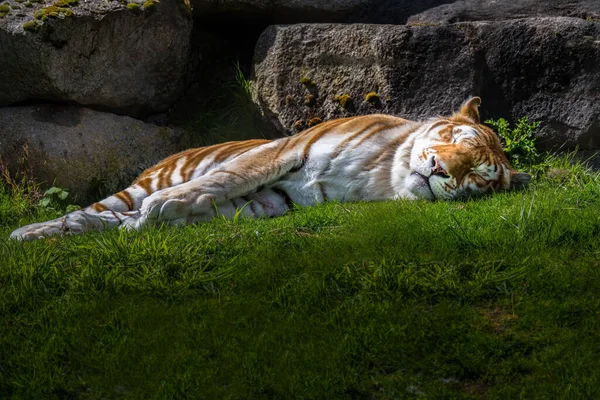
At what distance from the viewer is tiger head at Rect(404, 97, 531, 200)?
22.8 feet

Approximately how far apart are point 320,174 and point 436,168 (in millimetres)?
1038

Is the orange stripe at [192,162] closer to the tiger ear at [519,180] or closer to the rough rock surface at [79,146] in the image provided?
the rough rock surface at [79,146]

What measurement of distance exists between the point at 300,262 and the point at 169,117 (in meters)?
4.92

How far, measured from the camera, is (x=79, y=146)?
29.6 feet

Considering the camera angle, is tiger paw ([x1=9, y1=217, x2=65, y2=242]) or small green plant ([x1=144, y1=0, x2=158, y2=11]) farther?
small green plant ([x1=144, y1=0, x2=158, y2=11])

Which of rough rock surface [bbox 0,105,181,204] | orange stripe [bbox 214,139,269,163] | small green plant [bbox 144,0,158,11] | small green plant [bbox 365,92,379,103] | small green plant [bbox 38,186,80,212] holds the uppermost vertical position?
small green plant [bbox 144,0,158,11]

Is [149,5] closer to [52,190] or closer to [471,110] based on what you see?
[52,190]

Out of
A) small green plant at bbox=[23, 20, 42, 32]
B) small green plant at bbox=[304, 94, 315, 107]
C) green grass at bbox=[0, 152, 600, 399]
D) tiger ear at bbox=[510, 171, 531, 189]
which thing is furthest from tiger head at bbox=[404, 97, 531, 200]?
small green plant at bbox=[23, 20, 42, 32]

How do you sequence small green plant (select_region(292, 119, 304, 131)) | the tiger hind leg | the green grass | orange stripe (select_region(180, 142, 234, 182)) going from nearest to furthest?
1. the green grass
2. the tiger hind leg
3. orange stripe (select_region(180, 142, 234, 182))
4. small green plant (select_region(292, 119, 304, 131))

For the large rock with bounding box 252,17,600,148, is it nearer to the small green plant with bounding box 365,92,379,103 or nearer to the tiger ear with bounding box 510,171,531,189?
the small green plant with bounding box 365,92,379,103

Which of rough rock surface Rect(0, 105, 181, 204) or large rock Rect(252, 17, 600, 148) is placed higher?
large rock Rect(252, 17, 600, 148)

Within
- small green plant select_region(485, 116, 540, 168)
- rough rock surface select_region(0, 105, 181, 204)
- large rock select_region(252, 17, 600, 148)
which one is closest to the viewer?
small green plant select_region(485, 116, 540, 168)

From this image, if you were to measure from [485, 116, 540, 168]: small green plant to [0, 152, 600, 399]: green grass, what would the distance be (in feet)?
Result: 6.58

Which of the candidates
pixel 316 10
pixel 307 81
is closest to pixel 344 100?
pixel 307 81
